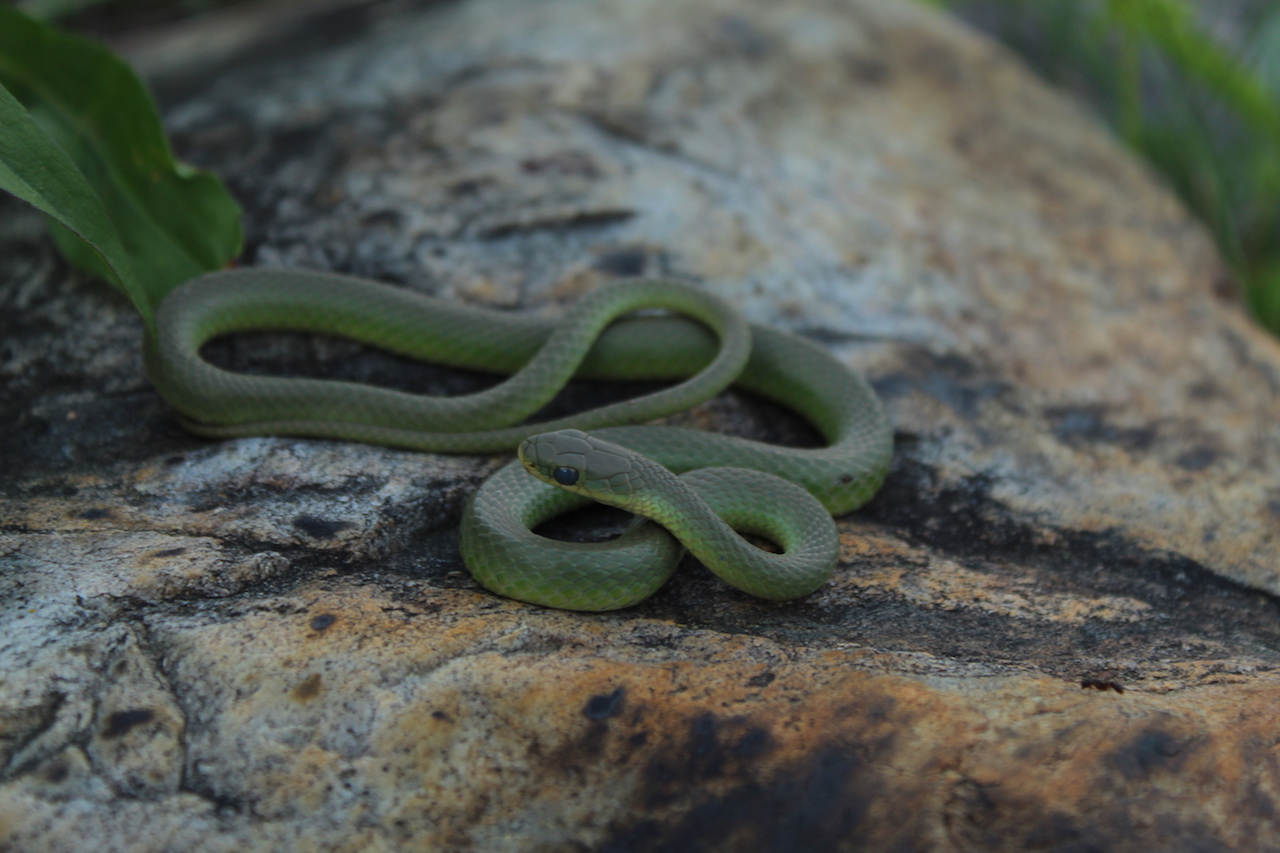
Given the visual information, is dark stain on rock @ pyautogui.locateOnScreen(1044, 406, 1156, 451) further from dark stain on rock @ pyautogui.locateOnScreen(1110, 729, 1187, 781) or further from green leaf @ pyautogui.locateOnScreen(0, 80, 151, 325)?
green leaf @ pyautogui.locateOnScreen(0, 80, 151, 325)

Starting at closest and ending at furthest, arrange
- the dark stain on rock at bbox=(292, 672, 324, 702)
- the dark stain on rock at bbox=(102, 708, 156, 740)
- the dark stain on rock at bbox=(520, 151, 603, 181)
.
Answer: the dark stain on rock at bbox=(102, 708, 156, 740), the dark stain on rock at bbox=(292, 672, 324, 702), the dark stain on rock at bbox=(520, 151, 603, 181)

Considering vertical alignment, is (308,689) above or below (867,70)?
below

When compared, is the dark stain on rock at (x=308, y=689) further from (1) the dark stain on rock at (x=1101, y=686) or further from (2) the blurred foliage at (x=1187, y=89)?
(2) the blurred foliage at (x=1187, y=89)

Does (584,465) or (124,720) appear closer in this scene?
(124,720)

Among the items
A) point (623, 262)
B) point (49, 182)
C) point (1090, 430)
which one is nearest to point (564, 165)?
point (623, 262)

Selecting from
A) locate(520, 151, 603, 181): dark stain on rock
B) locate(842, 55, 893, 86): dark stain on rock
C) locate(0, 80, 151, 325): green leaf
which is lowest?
locate(520, 151, 603, 181): dark stain on rock

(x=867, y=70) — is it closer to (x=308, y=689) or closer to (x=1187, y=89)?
(x=1187, y=89)

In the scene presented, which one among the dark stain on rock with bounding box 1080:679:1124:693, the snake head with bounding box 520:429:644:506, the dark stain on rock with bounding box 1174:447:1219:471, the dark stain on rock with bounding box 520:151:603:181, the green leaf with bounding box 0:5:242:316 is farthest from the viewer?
the dark stain on rock with bounding box 520:151:603:181

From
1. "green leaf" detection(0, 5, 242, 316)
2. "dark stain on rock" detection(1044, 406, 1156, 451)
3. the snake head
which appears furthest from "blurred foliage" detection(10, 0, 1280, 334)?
the snake head
